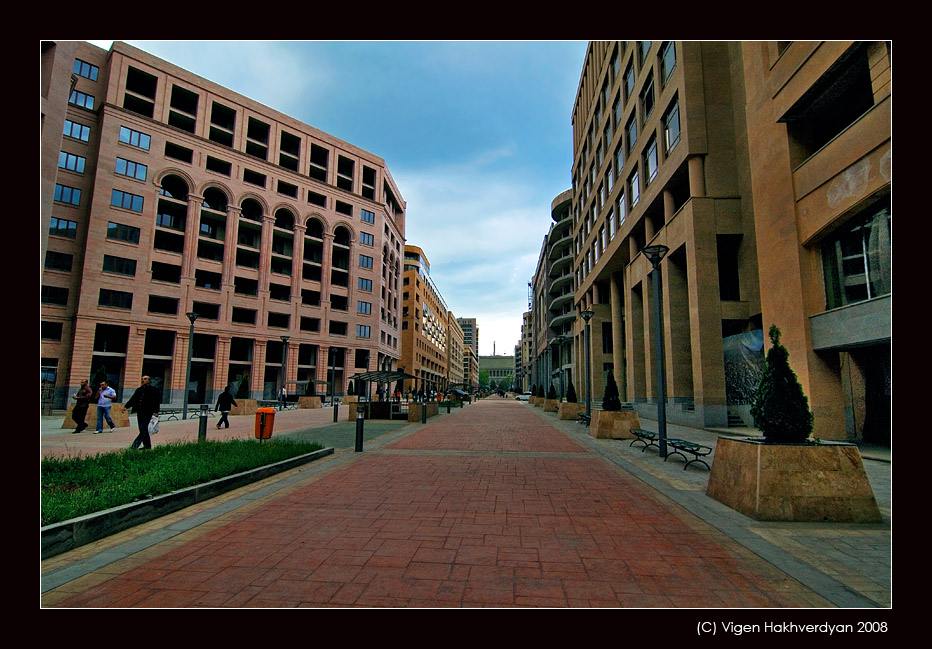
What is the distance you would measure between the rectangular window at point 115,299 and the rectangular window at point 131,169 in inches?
416

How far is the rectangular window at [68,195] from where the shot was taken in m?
37.6

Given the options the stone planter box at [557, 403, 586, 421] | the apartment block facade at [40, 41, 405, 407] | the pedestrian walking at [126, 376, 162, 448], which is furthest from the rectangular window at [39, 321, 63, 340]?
the stone planter box at [557, 403, 586, 421]

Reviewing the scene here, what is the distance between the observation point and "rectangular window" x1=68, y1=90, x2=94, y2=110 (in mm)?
39062

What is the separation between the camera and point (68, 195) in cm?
3844

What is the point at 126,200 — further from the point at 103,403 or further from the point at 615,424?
the point at 615,424

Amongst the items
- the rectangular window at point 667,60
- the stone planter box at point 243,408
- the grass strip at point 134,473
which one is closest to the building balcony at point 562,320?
the rectangular window at point 667,60

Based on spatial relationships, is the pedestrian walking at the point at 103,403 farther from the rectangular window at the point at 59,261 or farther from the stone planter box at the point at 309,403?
the rectangular window at the point at 59,261

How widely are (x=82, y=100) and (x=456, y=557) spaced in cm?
5336

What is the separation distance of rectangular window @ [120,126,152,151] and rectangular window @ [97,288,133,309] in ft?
44.2

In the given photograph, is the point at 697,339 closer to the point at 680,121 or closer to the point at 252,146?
the point at 680,121

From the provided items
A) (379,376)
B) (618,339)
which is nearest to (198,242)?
(379,376)

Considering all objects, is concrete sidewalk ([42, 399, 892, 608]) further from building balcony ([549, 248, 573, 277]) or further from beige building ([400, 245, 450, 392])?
beige building ([400, 245, 450, 392])
